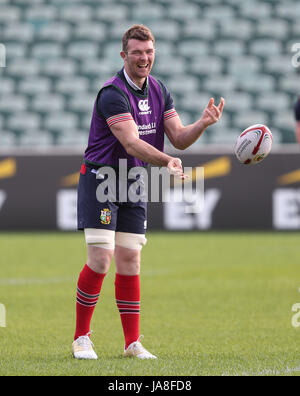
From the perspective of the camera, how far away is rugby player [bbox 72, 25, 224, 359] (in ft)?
17.0

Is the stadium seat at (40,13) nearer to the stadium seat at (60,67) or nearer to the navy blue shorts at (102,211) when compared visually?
the stadium seat at (60,67)

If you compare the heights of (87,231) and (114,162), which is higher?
(114,162)

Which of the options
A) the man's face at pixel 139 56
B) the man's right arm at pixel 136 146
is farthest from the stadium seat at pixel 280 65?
the man's right arm at pixel 136 146

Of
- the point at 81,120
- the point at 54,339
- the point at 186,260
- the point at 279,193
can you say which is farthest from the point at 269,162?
the point at 54,339

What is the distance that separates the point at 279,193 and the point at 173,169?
9.89m

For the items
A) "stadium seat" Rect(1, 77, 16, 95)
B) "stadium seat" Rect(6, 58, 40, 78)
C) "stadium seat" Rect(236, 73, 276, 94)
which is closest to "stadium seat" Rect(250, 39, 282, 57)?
"stadium seat" Rect(236, 73, 276, 94)

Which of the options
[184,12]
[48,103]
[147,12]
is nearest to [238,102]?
[184,12]

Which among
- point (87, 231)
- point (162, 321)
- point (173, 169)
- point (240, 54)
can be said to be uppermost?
point (240, 54)

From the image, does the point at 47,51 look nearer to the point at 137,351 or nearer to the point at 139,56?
the point at 139,56

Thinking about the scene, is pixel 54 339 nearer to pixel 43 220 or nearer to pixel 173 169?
pixel 173 169

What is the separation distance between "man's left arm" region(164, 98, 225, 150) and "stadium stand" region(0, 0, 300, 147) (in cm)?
1154

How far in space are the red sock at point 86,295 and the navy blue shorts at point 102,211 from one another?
0.31 m

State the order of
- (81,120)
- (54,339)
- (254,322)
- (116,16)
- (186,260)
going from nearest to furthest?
1. (54,339)
2. (254,322)
3. (186,260)
4. (81,120)
5. (116,16)

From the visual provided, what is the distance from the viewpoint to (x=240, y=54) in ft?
62.3
